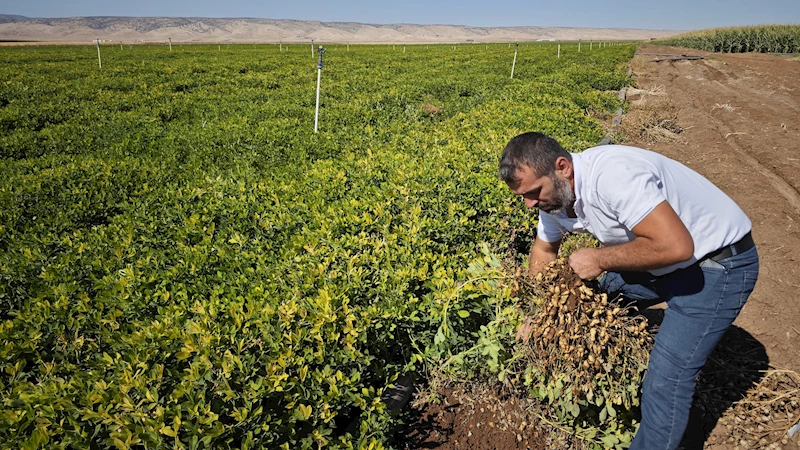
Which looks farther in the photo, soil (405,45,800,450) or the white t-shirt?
soil (405,45,800,450)

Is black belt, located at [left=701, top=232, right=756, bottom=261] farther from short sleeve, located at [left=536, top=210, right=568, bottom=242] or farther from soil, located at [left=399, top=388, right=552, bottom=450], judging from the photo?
soil, located at [left=399, top=388, right=552, bottom=450]

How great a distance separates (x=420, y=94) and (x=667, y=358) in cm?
1479

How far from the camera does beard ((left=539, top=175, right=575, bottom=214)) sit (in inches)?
100

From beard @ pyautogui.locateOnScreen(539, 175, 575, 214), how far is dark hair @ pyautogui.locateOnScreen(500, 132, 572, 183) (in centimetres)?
8

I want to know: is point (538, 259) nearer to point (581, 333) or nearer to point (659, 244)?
point (581, 333)

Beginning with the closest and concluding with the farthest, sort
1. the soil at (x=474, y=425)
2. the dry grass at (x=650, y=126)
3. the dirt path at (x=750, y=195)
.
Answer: the soil at (x=474, y=425), the dirt path at (x=750, y=195), the dry grass at (x=650, y=126)

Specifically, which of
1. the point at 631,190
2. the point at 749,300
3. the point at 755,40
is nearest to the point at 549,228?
the point at 631,190

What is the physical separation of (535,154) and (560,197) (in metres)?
0.30

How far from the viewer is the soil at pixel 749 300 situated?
3.30 meters

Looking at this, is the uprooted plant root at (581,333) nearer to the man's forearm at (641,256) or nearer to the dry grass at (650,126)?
the man's forearm at (641,256)

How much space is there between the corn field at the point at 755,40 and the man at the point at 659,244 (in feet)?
192

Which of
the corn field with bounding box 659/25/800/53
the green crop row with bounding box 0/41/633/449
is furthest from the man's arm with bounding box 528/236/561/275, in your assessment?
the corn field with bounding box 659/25/800/53

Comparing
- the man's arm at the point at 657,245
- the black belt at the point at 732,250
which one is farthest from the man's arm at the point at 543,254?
the black belt at the point at 732,250

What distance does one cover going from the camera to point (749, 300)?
4992 mm
